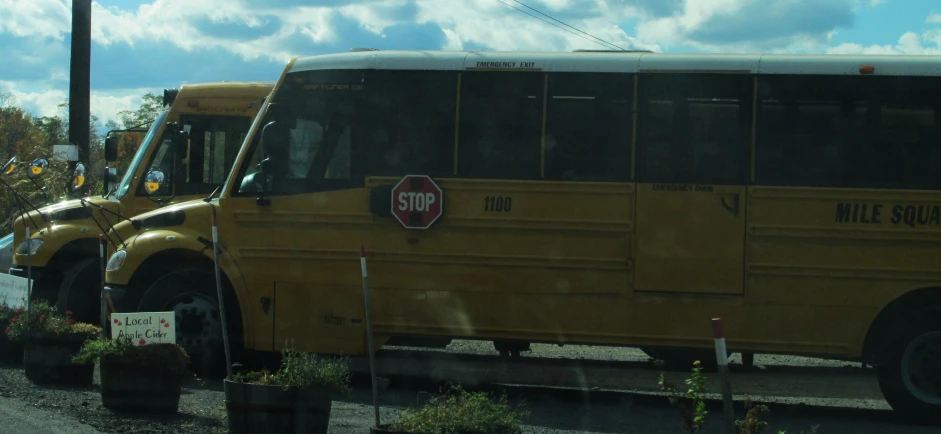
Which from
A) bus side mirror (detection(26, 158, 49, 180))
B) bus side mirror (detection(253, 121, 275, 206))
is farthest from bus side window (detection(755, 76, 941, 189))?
bus side mirror (detection(26, 158, 49, 180))

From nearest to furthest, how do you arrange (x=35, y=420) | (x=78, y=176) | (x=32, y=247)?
(x=35, y=420)
(x=32, y=247)
(x=78, y=176)

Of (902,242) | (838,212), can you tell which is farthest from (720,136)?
(902,242)

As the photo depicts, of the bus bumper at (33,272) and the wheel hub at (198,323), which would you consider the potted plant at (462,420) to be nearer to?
the wheel hub at (198,323)

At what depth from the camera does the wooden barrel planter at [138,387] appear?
25.6ft

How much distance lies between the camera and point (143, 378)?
779 cm

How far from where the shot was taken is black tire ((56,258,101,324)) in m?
11.6

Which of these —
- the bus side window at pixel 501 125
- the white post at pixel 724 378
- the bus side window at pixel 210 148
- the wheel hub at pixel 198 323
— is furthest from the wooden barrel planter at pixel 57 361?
the white post at pixel 724 378

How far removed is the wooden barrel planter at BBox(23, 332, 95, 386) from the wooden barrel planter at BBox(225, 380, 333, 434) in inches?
113

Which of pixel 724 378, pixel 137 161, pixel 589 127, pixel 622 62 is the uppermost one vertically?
pixel 622 62

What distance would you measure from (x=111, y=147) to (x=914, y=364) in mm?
8845

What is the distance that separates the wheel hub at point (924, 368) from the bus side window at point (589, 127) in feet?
8.62

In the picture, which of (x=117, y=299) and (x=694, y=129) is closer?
(x=694, y=129)

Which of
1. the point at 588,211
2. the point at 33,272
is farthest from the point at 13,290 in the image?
the point at 588,211

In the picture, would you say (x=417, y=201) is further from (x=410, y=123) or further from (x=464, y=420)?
(x=464, y=420)
